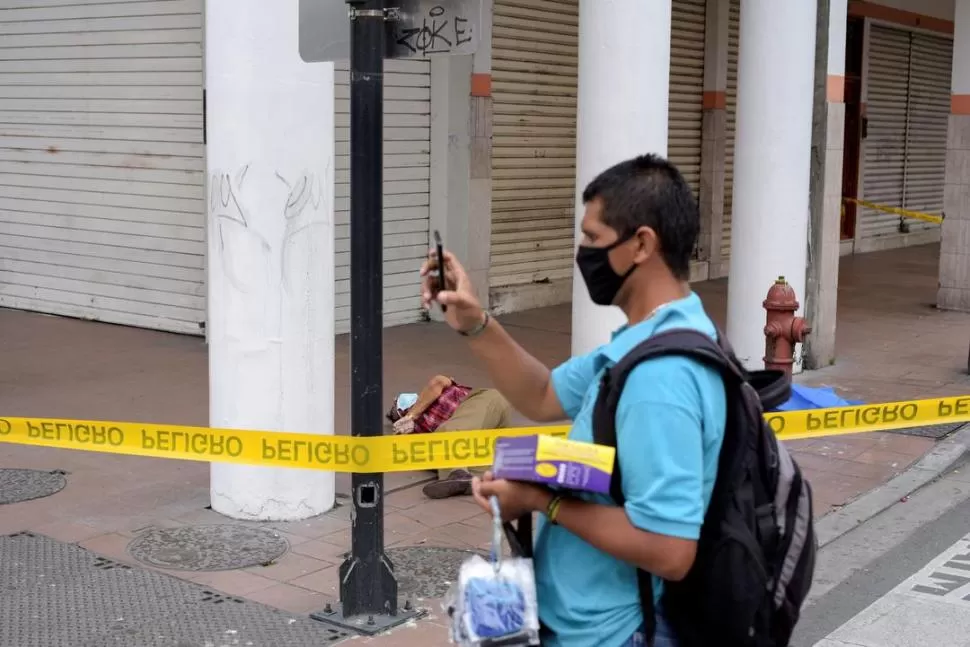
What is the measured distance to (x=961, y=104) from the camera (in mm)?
14938

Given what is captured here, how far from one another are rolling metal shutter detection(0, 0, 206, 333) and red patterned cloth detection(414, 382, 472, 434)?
14.3 ft

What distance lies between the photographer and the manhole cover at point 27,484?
23.2 ft

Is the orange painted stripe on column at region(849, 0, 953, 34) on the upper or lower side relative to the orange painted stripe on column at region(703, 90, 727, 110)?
upper

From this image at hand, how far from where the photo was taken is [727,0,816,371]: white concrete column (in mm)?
10594

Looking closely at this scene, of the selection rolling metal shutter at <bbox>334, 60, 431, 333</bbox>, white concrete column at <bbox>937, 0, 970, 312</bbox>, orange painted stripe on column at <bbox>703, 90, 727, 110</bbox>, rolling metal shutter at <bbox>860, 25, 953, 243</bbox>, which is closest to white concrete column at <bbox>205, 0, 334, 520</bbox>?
rolling metal shutter at <bbox>334, 60, 431, 333</bbox>

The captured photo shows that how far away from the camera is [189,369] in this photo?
10484 millimetres

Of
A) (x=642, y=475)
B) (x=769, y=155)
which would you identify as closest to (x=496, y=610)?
(x=642, y=475)

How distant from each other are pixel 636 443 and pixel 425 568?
12.5 feet

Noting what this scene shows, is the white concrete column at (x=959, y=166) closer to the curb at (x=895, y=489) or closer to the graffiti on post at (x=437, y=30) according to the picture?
the curb at (x=895, y=489)

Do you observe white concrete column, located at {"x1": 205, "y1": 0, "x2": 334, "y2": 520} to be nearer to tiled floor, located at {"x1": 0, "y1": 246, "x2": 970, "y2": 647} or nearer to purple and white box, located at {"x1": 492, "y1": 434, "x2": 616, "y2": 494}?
tiled floor, located at {"x1": 0, "y1": 246, "x2": 970, "y2": 647}

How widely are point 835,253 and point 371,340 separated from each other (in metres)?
7.40

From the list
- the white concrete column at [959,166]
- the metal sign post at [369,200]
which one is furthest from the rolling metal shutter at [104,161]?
the white concrete column at [959,166]

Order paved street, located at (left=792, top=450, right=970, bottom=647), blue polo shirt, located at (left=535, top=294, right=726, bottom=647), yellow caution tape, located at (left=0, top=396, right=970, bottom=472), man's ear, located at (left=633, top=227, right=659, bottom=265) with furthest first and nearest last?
paved street, located at (left=792, top=450, right=970, bottom=647), yellow caution tape, located at (left=0, top=396, right=970, bottom=472), man's ear, located at (left=633, top=227, right=659, bottom=265), blue polo shirt, located at (left=535, top=294, right=726, bottom=647)

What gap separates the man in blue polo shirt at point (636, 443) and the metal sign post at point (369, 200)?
94.3 inches
